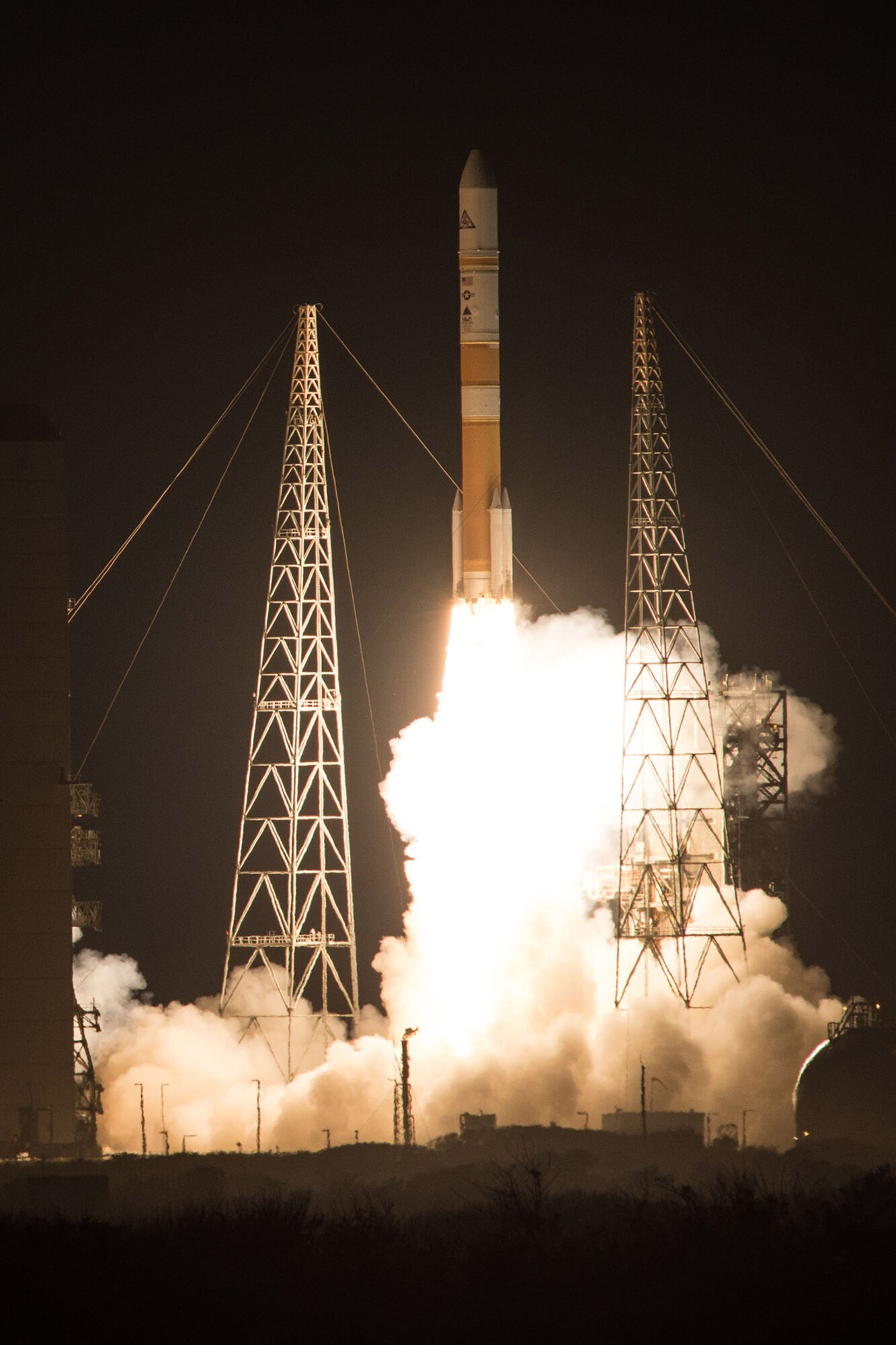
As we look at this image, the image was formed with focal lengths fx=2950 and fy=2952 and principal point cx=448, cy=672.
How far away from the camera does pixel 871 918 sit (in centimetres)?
8019

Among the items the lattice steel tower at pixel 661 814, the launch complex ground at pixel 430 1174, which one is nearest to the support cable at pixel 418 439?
the lattice steel tower at pixel 661 814

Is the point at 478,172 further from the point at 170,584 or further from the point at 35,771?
the point at 170,584

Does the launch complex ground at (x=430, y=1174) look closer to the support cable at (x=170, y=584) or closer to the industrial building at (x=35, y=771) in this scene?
the industrial building at (x=35, y=771)

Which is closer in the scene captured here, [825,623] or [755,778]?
[755,778]

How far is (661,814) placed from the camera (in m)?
60.6

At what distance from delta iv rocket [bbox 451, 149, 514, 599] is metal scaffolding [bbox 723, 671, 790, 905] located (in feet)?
30.2

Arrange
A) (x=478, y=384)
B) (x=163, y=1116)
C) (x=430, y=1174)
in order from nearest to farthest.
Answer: (x=430, y=1174) < (x=163, y=1116) < (x=478, y=384)

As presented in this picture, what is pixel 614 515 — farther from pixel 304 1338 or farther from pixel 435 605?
pixel 304 1338

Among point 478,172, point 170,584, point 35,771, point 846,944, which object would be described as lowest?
point 846,944

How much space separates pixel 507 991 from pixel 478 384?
11.6 m

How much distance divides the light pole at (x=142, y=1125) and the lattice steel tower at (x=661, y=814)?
9478 mm

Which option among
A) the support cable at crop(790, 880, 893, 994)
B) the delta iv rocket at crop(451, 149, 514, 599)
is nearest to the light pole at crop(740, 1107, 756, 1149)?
the delta iv rocket at crop(451, 149, 514, 599)

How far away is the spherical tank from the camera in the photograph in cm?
5147

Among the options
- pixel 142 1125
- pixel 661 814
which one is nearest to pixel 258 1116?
pixel 142 1125
